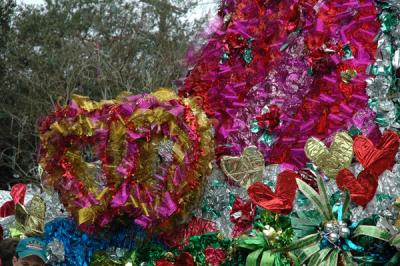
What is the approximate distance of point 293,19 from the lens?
6.81 ft

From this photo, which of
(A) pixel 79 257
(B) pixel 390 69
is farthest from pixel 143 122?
(B) pixel 390 69

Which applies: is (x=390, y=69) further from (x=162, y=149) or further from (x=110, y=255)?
(x=110, y=255)

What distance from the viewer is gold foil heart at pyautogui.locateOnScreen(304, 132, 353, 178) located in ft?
5.08

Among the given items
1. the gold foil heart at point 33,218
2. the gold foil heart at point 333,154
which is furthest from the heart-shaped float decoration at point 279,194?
the gold foil heart at point 33,218

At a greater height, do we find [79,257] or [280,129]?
[280,129]

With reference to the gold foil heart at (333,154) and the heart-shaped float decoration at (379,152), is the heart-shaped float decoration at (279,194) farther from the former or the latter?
the heart-shaped float decoration at (379,152)

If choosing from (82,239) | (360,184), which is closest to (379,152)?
(360,184)

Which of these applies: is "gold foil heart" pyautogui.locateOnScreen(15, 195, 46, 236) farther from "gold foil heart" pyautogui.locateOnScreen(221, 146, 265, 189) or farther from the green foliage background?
the green foliage background

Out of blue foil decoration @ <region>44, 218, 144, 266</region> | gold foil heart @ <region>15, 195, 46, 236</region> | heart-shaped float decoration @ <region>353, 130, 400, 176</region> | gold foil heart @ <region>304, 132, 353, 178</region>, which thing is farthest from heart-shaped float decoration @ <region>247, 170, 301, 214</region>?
gold foil heart @ <region>15, 195, 46, 236</region>

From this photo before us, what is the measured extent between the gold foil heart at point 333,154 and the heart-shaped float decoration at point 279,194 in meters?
0.07

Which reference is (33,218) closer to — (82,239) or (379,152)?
(82,239)

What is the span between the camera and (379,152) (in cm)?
142

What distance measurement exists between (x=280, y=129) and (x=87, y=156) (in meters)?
0.61

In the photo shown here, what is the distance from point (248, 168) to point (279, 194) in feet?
0.77
